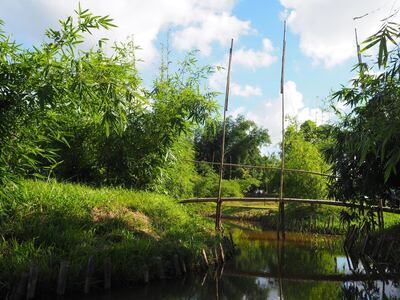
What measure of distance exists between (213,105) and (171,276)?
4130 millimetres

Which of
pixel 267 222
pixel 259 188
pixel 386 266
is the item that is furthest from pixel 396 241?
pixel 259 188

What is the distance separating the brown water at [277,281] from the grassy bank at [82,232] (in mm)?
473

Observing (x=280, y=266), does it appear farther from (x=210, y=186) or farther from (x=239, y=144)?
(x=239, y=144)

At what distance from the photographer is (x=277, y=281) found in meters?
8.13

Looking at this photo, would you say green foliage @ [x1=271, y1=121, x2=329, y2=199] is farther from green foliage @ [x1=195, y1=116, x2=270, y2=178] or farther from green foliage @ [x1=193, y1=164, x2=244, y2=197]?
green foliage @ [x1=195, y1=116, x2=270, y2=178]

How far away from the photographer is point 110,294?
19.9 ft

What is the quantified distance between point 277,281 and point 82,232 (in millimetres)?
3854

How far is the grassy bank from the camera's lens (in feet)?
19.1

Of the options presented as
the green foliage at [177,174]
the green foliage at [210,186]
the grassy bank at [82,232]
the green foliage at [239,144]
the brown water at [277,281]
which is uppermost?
the green foliage at [239,144]

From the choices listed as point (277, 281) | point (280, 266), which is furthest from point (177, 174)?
point (277, 281)

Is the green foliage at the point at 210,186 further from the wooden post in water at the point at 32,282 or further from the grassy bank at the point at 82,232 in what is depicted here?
the wooden post in water at the point at 32,282

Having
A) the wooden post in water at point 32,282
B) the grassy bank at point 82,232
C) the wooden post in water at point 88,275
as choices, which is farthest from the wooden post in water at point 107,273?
the wooden post in water at point 32,282

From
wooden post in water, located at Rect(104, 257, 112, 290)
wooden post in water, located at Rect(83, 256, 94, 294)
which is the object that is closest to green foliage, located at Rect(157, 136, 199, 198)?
wooden post in water, located at Rect(104, 257, 112, 290)

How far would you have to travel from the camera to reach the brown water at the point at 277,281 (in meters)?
6.70
